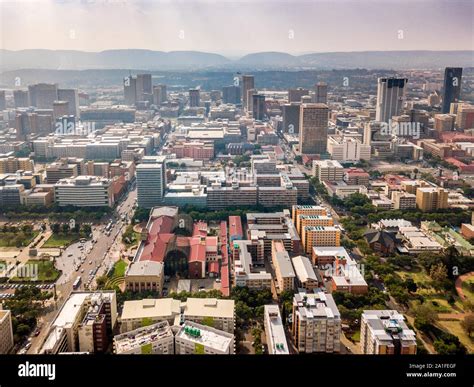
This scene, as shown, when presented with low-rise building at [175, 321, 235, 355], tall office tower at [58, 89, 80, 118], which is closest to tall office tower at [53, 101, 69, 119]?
tall office tower at [58, 89, 80, 118]

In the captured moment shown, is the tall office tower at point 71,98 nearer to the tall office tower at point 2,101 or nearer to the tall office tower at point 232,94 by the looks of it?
the tall office tower at point 2,101

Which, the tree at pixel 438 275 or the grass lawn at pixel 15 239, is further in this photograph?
the grass lawn at pixel 15 239

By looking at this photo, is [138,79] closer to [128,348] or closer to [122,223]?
[122,223]

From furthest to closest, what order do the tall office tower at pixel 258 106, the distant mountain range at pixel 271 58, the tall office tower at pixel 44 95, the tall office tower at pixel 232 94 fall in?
the tall office tower at pixel 232 94
the tall office tower at pixel 258 106
the tall office tower at pixel 44 95
the distant mountain range at pixel 271 58

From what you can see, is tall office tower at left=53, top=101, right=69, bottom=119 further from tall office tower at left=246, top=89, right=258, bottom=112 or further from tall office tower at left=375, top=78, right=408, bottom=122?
tall office tower at left=375, top=78, right=408, bottom=122

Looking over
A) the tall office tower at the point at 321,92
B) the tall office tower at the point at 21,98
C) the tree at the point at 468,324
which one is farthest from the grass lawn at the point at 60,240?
the tall office tower at the point at 21,98

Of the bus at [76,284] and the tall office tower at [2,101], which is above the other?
the tall office tower at [2,101]

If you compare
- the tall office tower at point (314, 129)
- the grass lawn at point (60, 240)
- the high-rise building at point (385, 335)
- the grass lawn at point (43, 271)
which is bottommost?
the grass lawn at point (43, 271)

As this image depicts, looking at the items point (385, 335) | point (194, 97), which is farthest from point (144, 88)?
point (385, 335)
